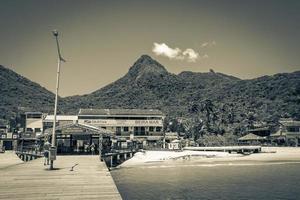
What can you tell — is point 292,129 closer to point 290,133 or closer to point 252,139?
point 290,133

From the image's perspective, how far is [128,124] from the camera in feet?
255

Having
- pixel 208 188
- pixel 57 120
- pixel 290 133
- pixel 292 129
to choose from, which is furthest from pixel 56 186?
pixel 292 129

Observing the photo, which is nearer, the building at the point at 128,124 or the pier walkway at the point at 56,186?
the pier walkway at the point at 56,186

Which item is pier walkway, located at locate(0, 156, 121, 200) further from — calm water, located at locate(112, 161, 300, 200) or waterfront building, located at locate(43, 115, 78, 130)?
waterfront building, located at locate(43, 115, 78, 130)

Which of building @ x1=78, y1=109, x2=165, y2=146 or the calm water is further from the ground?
building @ x1=78, y1=109, x2=165, y2=146

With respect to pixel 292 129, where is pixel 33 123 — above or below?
above

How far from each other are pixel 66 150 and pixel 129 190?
671 inches

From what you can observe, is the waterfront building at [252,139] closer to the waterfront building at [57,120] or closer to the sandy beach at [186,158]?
Answer: the sandy beach at [186,158]

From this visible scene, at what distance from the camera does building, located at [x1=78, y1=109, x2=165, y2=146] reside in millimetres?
75694

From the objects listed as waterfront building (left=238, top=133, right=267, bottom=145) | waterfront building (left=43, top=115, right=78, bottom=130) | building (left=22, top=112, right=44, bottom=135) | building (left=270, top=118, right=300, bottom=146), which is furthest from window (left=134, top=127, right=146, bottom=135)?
building (left=270, top=118, right=300, bottom=146)

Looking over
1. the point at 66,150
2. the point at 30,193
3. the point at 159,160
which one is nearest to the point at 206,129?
the point at 159,160

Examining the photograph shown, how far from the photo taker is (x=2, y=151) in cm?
6053

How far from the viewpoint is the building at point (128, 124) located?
2980 inches

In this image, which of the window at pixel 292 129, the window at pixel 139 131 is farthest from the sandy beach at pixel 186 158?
the window at pixel 292 129
